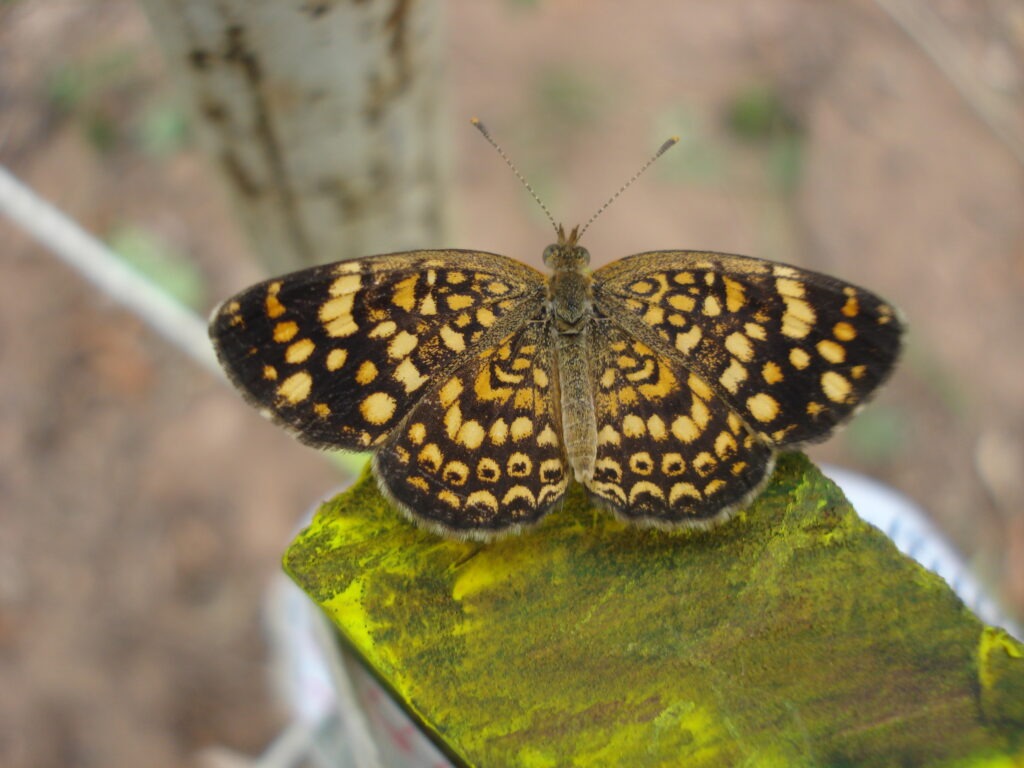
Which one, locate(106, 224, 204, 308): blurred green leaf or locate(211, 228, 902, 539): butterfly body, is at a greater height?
locate(106, 224, 204, 308): blurred green leaf

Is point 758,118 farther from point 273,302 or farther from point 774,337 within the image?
point 273,302

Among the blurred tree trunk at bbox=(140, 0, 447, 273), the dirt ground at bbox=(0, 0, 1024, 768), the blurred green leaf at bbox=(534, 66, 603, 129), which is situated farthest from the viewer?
the blurred green leaf at bbox=(534, 66, 603, 129)

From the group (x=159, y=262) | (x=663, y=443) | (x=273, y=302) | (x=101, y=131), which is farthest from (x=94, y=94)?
(x=663, y=443)

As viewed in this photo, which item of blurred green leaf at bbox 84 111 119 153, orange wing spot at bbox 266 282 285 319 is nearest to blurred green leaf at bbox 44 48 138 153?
blurred green leaf at bbox 84 111 119 153

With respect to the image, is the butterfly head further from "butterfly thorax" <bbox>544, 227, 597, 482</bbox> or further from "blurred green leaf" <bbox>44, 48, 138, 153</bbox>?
"blurred green leaf" <bbox>44, 48, 138, 153</bbox>

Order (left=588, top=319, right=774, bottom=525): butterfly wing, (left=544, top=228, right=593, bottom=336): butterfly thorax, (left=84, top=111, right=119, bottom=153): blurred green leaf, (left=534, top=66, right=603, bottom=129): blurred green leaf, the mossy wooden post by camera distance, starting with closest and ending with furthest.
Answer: the mossy wooden post → (left=588, top=319, right=774, bottom=525): butterfly wing → (left=544, top=228, right=593, bottom=336): butterfly thorax → (left=84, top=111, right=119, bottom=153): blurred green leaf → (left=534, top=66, right=603, bottom=129): blurred green leaf

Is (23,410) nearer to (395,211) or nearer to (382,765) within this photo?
(395,211)

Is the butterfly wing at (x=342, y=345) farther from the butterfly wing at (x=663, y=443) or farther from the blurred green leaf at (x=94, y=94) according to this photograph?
the blurred green leaf at (x=94, y=94)
